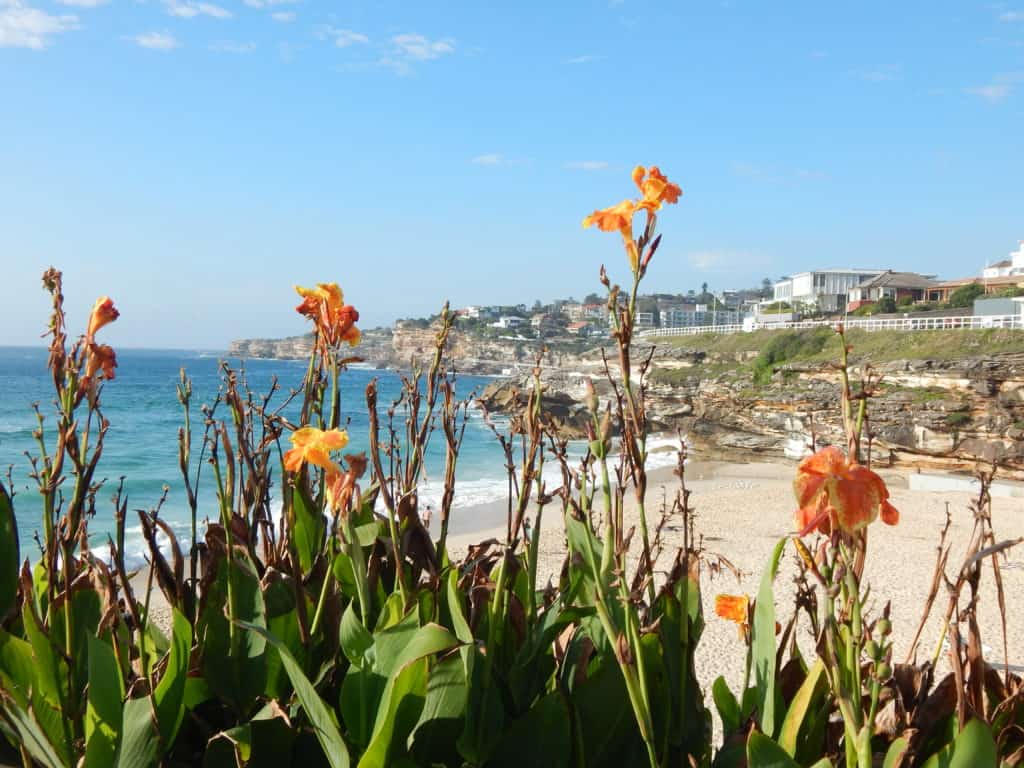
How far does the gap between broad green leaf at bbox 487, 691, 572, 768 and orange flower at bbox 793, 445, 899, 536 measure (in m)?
0.40

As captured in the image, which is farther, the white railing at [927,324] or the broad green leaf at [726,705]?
the white railing at [927,324]

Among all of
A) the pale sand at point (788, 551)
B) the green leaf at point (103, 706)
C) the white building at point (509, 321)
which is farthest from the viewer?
the white building at point (509, 321)

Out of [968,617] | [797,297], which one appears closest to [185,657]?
[968,617]

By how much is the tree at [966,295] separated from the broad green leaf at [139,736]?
3547cm

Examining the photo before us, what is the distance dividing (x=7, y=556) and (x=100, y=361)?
0.37 m

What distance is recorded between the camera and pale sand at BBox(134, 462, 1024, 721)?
5.30 meters

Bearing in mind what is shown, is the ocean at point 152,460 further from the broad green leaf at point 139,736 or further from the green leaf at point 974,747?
the green leaf at point 974,747

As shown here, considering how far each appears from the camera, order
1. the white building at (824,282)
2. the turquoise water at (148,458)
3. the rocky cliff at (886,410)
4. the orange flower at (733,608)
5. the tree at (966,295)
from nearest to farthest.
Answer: the orange flower at (733,608) → the turquoise water at (148,458) → the rocky cliff at (886,410) → the tree at (966,295) → the white building at (824,282)

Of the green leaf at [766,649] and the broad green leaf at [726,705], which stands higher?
the green leaf at [766,649]

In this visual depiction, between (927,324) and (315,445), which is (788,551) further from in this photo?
(927,324)

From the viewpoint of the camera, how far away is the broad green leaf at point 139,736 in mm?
817

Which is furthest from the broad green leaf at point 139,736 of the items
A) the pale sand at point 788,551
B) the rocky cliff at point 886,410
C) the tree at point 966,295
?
the tree at point 966,295

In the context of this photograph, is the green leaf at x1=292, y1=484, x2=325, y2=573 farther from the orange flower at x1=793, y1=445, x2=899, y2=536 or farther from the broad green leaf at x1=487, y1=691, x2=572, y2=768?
the orange flower at x1=793, y1=445, x2=899, y2=536

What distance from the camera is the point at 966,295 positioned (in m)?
33.1
